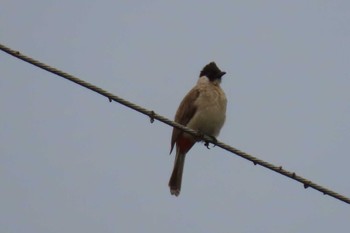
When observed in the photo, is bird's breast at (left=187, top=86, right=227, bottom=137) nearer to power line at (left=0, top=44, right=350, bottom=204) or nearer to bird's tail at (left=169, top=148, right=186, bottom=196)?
bird's tail at (left=169, top=148, right=186, bottom=196)

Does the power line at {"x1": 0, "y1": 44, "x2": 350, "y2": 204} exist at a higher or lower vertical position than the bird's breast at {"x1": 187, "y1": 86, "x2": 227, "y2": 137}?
lower

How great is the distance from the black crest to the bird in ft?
0.36

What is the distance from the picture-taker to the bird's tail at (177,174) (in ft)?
30.5

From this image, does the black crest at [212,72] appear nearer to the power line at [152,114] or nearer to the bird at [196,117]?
the bird at [196,117]

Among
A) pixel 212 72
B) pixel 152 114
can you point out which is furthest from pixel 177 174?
pixel 152 114

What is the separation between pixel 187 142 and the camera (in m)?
9.20

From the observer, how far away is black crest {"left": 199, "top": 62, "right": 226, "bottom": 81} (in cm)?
965

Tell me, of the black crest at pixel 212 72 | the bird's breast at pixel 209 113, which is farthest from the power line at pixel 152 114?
the black crest at pixel 212 72

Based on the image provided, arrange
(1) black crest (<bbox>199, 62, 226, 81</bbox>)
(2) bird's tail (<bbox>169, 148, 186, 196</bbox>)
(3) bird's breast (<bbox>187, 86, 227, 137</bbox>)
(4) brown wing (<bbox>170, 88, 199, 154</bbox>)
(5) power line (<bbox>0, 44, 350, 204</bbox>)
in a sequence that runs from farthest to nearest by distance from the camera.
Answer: (1) black crest (<bbox>199, 62, 226, 81</bbox>) → (2) bird's tail (<bbox>169, 148, 186, 196</bbox>) → (4) brown wing (<bbox>170, 88, 199, 154</bbox>) → (3) bird's breast (<bbox>187, 86, 227, 137</bbox>) → (5) power line (<bbox>0, 44, 350, 204</bbox>)

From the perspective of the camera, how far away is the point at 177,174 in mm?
9312

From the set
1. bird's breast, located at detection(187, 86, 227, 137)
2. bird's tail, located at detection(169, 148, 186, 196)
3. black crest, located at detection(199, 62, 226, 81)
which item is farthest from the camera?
black crest, located at detection(199, 62, 226, 81)

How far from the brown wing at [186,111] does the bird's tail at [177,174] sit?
0.15 m

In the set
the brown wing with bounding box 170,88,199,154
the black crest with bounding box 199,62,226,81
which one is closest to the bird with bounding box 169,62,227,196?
the brown wing with bounding box 170,88,199,154

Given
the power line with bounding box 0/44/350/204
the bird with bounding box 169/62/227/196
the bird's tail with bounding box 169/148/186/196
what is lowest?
the power line with bounding box 0/44/350/204
